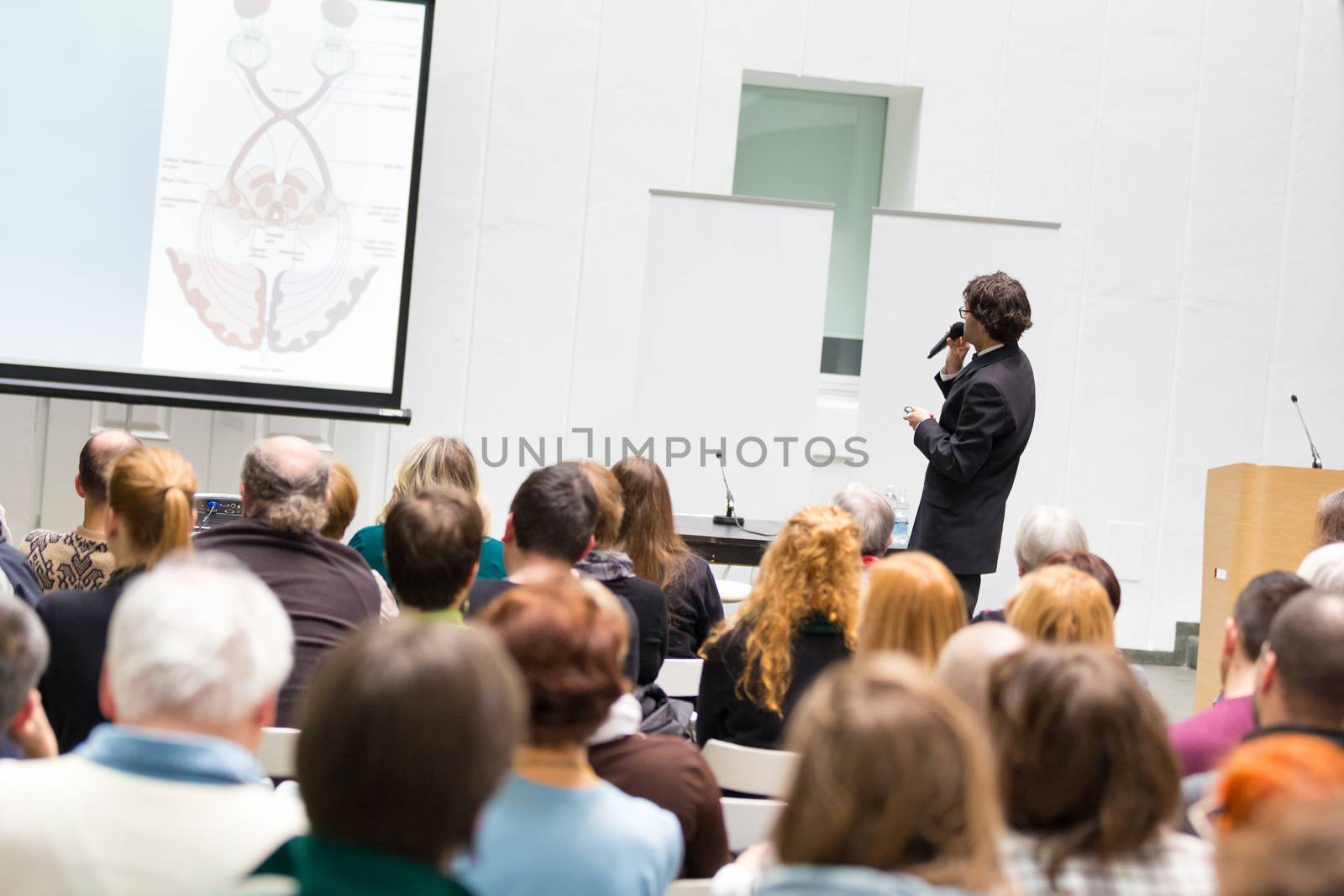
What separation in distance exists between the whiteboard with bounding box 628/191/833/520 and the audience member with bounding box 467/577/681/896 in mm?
4232

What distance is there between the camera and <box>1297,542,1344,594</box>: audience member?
2.48 metres

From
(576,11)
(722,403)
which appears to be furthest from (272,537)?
(576,11)

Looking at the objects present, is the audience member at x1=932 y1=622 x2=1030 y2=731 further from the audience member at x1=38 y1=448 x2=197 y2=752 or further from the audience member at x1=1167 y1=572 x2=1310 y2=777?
the audience member at x1=38 y1=448 x2=197 y2=752

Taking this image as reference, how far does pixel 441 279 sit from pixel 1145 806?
17.3ft

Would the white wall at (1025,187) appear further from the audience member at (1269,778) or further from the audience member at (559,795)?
the audience member at (1269,778)

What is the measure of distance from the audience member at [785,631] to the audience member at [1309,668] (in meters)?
0.84

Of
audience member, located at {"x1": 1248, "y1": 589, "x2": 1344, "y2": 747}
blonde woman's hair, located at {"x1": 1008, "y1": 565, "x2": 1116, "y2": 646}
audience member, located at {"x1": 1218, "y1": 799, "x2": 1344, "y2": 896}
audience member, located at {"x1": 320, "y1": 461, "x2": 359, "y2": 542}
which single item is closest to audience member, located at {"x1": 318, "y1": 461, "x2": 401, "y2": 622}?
audience member, located at {"x1": 320, "y1": 461, "x2": 359, "y2": 542}

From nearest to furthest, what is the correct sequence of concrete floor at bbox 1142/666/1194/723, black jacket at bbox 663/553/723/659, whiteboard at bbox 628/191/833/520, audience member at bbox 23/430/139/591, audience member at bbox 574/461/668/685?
audience member at bbox 574/461/668/685
audience member at bbox 23/430/139/591
black jacket at bbox 663/553/723/659
concrete floor at bbox 1142/666/1194/723
whiteboard at bbox 628/191/833/520

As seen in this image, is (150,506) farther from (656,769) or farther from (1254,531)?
(1254,531)

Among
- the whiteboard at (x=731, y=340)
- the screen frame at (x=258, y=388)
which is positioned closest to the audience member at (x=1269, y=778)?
the whiteboard at (x=731, y=340)

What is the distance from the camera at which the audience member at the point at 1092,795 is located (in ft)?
4.06

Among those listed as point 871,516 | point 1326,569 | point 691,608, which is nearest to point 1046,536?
point 871,516

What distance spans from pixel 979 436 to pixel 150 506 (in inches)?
103

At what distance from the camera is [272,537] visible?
2.51 meters
